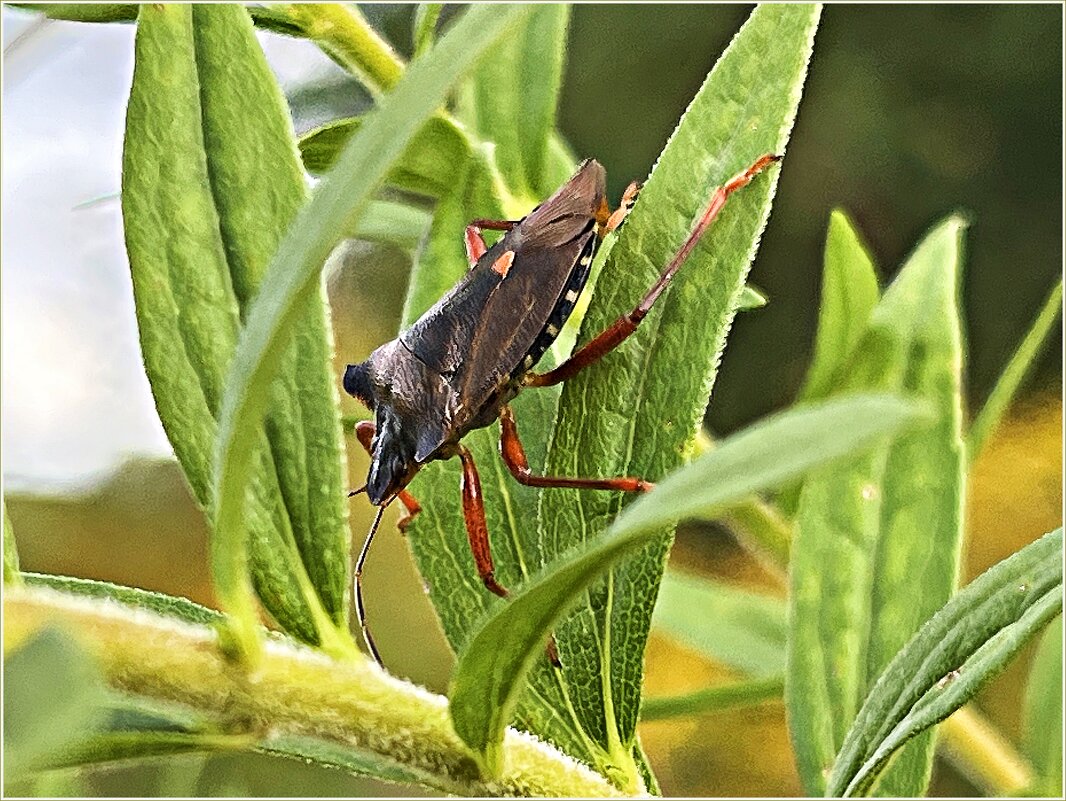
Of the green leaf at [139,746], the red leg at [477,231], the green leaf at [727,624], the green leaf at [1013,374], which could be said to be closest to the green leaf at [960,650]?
the green leaf at [139,746]

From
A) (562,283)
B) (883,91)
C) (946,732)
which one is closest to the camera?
(562,283)

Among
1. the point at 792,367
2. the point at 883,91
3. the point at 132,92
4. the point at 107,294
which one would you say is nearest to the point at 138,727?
the point at 132,92

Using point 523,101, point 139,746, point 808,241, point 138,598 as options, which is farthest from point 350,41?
point 808,241

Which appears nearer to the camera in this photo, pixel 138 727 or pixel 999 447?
pixel 138 727

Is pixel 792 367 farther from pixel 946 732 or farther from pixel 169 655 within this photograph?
→ pixel 169 655

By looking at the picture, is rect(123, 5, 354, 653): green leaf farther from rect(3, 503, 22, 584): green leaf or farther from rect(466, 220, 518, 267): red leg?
rect(466, 220, 518, 267): red leg

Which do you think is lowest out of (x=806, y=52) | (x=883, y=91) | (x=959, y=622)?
(x=959, y=622)

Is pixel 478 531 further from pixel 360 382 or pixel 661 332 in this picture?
pixel 360 382
